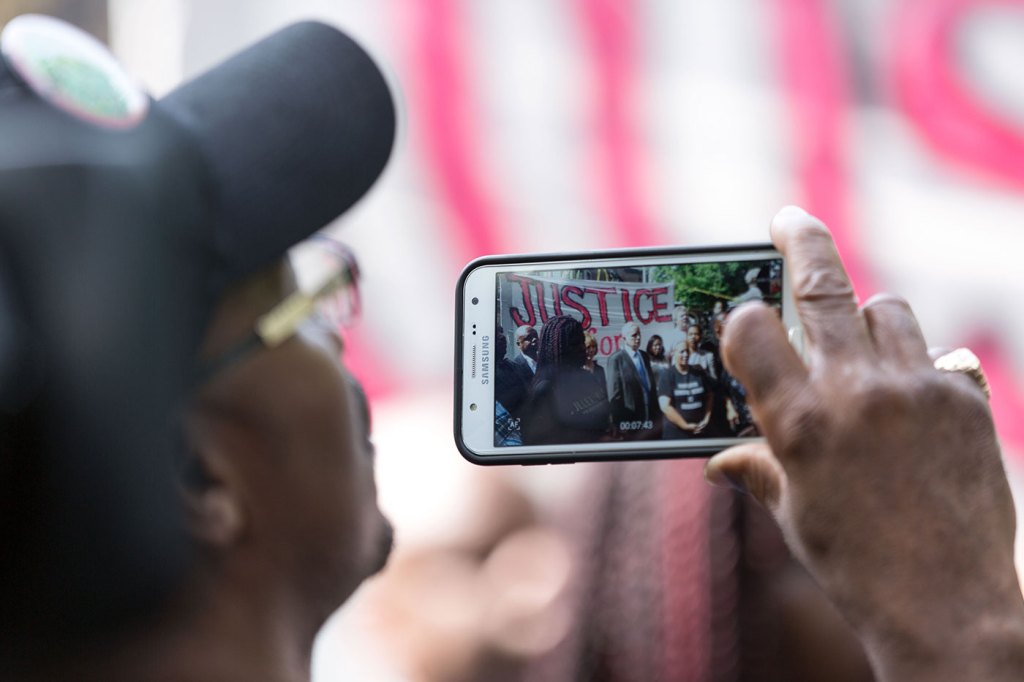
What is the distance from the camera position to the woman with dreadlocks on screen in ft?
3.12

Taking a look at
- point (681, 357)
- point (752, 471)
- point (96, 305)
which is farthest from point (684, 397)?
point (96, 305)

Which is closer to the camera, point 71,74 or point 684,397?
point 71,74

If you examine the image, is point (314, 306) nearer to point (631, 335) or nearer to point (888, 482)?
point (631, 335)

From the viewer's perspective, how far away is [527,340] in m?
0.99

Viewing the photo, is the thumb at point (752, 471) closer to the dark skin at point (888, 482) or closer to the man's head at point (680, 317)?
the dark skin at point (888, 482)

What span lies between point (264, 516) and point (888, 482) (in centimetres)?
49

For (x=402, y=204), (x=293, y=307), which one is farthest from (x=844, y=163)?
(x=293, y=307)

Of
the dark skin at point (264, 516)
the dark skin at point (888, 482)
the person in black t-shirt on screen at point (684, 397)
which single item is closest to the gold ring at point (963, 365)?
the dark skin at point (888, 482)

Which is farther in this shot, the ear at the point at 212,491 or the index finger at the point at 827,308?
the ear at the point at 212,491

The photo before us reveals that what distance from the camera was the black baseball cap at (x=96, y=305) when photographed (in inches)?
27.7

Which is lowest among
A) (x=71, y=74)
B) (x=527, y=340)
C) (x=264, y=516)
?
(x=264, y=516)

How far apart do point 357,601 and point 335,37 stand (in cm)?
162

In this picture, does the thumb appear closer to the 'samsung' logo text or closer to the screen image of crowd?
the screen image of crowd

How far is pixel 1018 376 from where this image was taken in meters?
2.43
